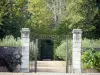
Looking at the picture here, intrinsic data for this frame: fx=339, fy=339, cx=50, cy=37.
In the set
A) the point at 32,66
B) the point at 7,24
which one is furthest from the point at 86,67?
the point at 7,24

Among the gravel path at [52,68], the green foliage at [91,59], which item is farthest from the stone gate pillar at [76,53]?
the gravel path at [52,68]

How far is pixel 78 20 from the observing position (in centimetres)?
3431

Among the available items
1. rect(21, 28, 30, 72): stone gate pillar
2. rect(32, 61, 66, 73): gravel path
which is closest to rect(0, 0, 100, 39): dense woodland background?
rect(32, 61, 66, 73): gravel path

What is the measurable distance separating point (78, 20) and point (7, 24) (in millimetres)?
7728

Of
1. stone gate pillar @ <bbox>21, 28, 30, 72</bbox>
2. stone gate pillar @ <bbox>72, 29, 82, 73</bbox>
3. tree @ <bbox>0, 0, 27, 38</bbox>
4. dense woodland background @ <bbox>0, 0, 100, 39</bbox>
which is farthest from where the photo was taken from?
tree @ <bbox>0, 0, 27, 38</bbox>

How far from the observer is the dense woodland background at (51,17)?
114 ft

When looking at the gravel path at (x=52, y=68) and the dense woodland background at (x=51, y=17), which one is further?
the dense woodland background at (x=51, y=17)

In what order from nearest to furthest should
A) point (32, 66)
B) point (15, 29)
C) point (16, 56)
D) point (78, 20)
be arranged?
point (16, 56)
point (32, 66)
point (78, 20)
point (15, 29)

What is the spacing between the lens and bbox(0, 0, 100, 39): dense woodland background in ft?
114

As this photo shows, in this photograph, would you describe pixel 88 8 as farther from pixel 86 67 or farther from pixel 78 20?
pixel 86 67

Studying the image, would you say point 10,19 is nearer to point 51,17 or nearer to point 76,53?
point 51,17

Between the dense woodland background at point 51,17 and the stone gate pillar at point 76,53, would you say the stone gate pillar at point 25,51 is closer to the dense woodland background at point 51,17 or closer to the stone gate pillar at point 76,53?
the stone gate pillar at point 76,53

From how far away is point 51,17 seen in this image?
126ft

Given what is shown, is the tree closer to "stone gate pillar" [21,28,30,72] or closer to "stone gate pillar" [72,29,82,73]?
"stone gate pillar" [21,28,30,72]
